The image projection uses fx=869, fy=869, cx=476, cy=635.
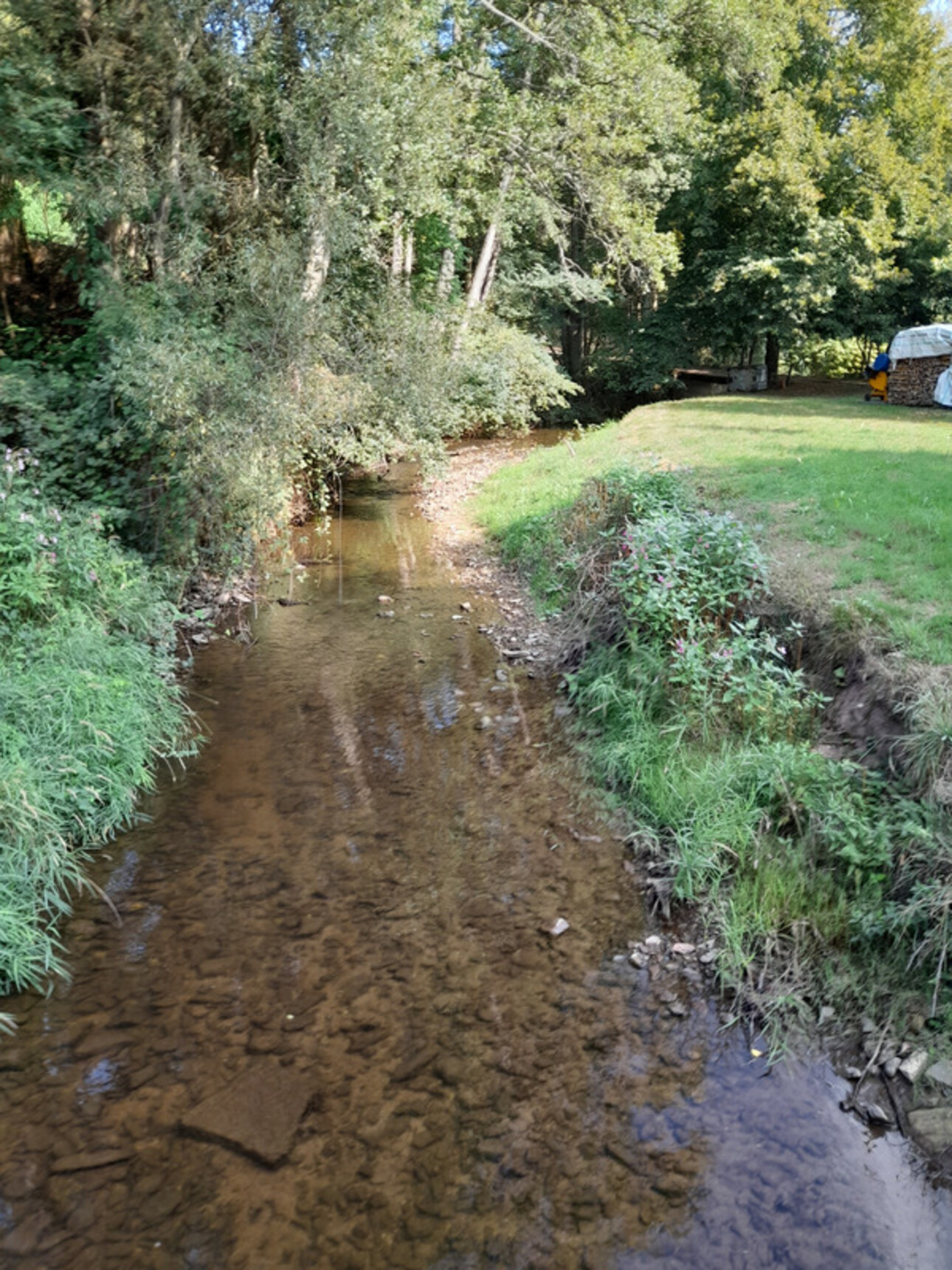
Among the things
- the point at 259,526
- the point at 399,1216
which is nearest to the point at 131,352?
the point at 259,526

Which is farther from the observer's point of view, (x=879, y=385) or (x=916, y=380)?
(x=879, y=385)

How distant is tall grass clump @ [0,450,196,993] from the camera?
4844 mm

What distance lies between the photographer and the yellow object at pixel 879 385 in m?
19.0

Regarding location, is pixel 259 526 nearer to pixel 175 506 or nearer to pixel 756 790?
pixel 175 506

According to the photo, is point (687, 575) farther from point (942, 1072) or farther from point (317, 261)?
point (317, 261)

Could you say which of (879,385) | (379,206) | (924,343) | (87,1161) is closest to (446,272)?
(379,206)

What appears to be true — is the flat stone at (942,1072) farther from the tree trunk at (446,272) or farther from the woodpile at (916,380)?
the tree trunk at (446,272)

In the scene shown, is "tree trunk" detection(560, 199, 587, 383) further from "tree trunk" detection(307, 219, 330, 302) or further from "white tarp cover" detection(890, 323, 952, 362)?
"tree trunk" detection(307, 219, 330, 302)

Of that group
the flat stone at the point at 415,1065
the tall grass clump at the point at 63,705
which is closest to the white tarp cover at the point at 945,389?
the tall grass clump at the point at 63,705

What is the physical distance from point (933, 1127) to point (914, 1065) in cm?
27

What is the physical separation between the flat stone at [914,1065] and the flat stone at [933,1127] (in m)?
0.14

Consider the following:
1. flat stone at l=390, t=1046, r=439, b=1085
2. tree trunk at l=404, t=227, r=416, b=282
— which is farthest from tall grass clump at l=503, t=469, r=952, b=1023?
tree trunk at l=404, t=227, r=416, b=282

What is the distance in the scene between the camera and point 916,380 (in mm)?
17703

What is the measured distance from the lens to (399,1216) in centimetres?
326
